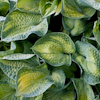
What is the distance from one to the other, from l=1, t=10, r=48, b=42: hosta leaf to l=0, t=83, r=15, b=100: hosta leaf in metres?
0.20

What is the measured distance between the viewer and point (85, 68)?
469mm

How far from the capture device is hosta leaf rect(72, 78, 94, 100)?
0.50 m

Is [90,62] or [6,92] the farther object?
[6,92]

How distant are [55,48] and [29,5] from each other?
0.19m

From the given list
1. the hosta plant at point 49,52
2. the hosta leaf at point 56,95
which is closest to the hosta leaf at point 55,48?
the hosta plant at point 49,52

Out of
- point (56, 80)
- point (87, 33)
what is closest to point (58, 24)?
point (87, 33)

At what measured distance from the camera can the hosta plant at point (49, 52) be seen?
1.53 ft

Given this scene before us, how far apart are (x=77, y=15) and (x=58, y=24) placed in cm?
16

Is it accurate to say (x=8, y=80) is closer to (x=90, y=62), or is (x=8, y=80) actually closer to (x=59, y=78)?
(x=59, y=78)

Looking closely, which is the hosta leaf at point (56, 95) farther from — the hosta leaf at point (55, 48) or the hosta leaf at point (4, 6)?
the hosta leaf at point (4, 6)

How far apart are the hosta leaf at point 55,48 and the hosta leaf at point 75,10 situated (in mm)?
69

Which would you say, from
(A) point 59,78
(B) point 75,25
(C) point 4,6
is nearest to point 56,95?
(A) point 59,78

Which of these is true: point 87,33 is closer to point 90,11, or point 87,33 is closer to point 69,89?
point 90,11

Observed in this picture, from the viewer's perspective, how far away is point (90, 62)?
459 mm
